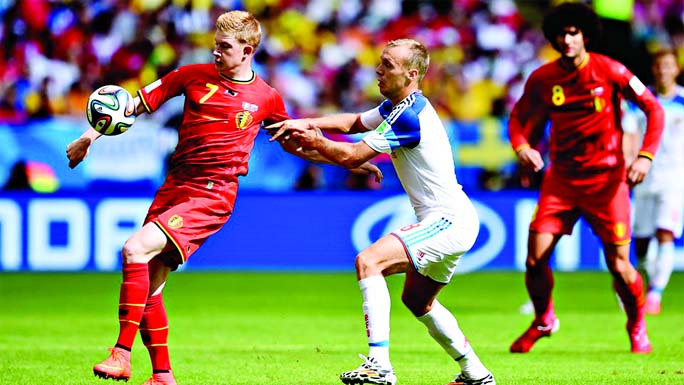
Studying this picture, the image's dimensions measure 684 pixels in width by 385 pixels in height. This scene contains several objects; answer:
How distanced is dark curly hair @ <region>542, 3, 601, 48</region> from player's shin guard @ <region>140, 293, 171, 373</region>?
3982 millimetres

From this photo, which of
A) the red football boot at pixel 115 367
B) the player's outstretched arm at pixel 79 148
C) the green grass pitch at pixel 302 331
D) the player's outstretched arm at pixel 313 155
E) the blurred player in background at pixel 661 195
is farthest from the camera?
the blurred player in background at pixel 661 195

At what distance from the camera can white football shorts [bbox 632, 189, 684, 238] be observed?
12172mm

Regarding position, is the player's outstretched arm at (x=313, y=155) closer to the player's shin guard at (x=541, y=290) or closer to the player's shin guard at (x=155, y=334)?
the player's shin guard at (x=155, y=334)

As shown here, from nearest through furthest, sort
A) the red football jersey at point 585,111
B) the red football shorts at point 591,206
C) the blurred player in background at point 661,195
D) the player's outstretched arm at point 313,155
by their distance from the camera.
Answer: the player's outstretched arm at point 313,155 < the red football jersey at point 585,111 < the red football shorts at point 591,206 < the blurred player in background at point 661,195

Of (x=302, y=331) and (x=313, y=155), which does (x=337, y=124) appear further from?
(x=302, y=331)

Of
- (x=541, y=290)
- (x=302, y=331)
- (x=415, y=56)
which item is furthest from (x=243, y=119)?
(x=302, y=331)

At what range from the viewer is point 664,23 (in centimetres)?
2127

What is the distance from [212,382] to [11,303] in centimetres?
599

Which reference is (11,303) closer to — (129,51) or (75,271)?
(75,271)

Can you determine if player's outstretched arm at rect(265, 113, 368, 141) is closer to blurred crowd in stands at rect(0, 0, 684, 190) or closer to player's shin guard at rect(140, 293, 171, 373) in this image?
player's shin guard at rect(140, 293, 171, 373)

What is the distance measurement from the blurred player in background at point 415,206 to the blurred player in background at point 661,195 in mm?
5410

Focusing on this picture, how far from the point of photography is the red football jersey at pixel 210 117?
23.4 feet

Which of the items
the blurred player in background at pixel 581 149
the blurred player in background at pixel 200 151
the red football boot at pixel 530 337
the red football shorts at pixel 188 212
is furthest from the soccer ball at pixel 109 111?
the red football boot at pixel 530 337

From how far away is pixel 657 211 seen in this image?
484 inches
